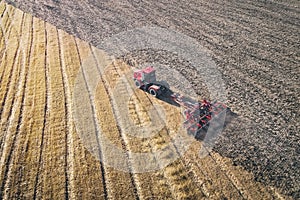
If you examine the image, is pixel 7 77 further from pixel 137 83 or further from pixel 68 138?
pixel 137 83

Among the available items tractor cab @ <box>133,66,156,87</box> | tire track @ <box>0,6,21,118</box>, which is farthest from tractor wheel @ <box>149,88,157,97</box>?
tire track @ <box>0,6,21,118</box>

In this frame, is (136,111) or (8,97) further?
(8,97)

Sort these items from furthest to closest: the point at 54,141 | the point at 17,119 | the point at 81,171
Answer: the point at 17,119 → the point at 54,141 → the point at 81,171

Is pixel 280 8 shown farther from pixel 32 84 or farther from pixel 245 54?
pixel 32 84

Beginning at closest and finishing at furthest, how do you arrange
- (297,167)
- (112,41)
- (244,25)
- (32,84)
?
(297,167) < (32,84) < (112,41) < (244,25)

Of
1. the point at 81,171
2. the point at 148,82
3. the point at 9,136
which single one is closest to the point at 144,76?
the point at 148,82

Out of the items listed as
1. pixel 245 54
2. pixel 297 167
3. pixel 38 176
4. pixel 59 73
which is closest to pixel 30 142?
pixel 38 176
